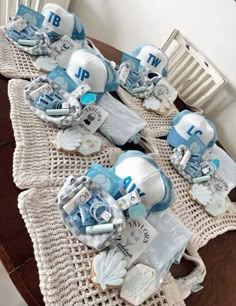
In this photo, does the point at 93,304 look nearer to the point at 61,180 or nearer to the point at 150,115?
the point at 61,180

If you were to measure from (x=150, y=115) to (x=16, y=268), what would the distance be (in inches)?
26.2

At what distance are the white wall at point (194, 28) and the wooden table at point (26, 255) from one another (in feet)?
2.20

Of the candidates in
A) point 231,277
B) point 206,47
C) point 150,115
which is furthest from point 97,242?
point 206,47

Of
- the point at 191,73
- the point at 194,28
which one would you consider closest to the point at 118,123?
the point at 191,73

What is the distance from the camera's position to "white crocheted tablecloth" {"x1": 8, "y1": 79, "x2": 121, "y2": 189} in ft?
2.21

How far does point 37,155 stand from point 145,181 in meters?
0.25

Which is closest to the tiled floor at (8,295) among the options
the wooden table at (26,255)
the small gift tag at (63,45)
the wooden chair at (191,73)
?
the wooden table at (26,255)

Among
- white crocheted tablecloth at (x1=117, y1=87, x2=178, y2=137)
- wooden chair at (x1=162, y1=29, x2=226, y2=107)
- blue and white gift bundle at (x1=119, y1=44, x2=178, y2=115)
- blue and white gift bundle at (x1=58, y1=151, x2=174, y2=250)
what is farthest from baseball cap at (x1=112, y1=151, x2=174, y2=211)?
wooden chair at (x1=162, y1=29, x2=226, y2=107)

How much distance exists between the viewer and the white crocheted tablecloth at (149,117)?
3.33ft

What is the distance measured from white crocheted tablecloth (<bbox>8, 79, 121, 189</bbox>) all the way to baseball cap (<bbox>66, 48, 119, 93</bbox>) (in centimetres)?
14

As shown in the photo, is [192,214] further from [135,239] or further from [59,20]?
[59,20]

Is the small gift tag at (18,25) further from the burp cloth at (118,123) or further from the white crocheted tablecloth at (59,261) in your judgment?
the white crocheted tablecloth at (59,261)

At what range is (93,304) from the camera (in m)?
0.54

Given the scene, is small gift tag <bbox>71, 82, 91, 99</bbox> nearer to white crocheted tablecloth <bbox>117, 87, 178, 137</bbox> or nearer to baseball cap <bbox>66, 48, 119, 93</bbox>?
baseball cap <bbox>66, 48, 119, 93</bbox>
